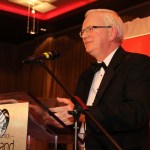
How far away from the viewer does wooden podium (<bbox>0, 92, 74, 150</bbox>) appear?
162cm

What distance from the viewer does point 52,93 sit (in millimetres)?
7285

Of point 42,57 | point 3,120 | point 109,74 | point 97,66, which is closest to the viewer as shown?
point 42,57

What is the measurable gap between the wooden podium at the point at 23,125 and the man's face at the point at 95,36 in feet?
1.95

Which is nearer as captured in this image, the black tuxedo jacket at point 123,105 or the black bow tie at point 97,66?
the black tuxedo jacket at point 123,105

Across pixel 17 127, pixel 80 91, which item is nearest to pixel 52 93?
pixel 80 91

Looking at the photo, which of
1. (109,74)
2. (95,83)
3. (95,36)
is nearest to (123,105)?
(109,74)

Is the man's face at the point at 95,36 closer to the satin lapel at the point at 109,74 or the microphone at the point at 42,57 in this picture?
the satin lapel at the point at 109,74

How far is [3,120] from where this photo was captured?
1733 millimetres

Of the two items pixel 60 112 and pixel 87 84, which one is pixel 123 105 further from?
pixel 87 84

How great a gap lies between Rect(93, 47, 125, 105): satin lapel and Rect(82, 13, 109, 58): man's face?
11cm

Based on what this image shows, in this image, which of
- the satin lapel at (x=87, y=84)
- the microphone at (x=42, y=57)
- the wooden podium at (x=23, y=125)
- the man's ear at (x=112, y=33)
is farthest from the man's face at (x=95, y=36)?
the wooden podium at (x=23, y=125)

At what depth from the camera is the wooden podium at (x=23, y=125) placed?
1620 mm

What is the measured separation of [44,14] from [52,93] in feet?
5.31

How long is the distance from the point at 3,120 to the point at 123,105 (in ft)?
1.92
